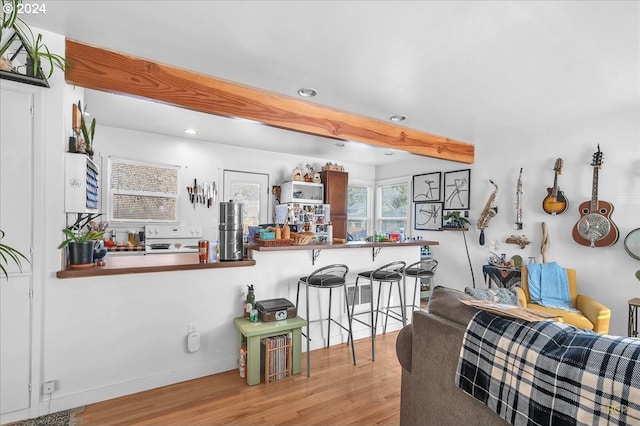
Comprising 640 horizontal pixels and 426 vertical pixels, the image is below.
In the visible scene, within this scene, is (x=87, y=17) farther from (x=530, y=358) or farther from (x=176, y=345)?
(x=530, y=358)

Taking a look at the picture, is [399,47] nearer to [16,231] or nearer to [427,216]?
[16,231]

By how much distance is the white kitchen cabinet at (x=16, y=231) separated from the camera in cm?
179

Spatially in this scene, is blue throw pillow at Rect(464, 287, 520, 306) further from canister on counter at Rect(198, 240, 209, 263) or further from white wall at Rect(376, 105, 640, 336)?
canister on counter at Rect(198, 240, 209, 263)

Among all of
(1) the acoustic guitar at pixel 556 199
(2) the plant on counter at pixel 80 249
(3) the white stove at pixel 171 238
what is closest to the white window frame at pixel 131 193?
(3) the white stove at pixel 171 238

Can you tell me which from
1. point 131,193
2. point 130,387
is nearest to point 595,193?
point 130,387

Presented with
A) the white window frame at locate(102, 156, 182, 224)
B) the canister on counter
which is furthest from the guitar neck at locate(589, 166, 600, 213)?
the white window frame at locate(102, 156, 182, 224)

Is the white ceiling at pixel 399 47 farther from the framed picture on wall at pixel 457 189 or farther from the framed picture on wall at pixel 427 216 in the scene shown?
the framed picture on wall at pixel 427 216

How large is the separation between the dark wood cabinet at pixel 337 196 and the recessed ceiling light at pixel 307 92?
2.61 m

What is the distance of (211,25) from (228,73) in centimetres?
59

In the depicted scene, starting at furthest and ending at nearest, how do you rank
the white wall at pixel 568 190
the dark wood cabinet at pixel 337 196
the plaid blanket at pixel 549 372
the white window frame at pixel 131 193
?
the dark wood cabinet at pixel 337 196, the white window frame at pixel 131 193, the white wall at pixel 568 190, the plaid blanket at pixel 549 372

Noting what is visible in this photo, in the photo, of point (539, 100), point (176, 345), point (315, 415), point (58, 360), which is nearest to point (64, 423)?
point (58, 360)

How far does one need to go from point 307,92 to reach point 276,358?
2.30 m

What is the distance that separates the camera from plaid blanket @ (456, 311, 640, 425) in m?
0.81

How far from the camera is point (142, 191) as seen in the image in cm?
411
